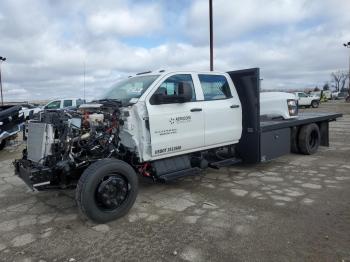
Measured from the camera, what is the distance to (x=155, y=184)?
6473 millimetres

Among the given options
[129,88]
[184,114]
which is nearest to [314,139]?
[184,114]

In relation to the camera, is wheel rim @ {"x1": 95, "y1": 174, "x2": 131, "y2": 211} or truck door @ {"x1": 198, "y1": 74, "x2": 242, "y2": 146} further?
truck door @ {"x1": 198, "y1": 74, "x2": 242, "y2": 146}

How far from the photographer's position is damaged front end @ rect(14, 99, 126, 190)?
15.2 feet

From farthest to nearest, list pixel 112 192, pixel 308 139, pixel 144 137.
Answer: pixel 308 139 → pixel 144 137 → pixel 112 192

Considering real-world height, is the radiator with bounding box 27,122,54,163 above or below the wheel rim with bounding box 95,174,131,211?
above

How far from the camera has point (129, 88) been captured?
5.82 metres

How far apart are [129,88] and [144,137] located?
3.52 feet

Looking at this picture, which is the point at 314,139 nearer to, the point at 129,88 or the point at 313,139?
the point at 313,139

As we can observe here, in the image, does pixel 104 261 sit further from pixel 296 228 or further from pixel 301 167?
pixel 301 167

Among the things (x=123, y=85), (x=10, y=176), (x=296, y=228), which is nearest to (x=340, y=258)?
(x=296, y=228)

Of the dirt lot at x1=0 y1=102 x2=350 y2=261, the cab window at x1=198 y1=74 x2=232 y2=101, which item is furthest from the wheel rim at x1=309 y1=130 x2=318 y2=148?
the cab window at x1=198 y1=74 x2=232 y2=101

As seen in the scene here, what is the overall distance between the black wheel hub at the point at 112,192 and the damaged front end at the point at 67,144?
0.54m

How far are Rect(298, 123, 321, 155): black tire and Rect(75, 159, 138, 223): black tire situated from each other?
5.24 m

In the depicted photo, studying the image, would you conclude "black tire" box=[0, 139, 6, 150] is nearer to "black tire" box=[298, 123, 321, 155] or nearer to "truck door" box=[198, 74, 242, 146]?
"truck door" box=[198, 74, 242, 146]
